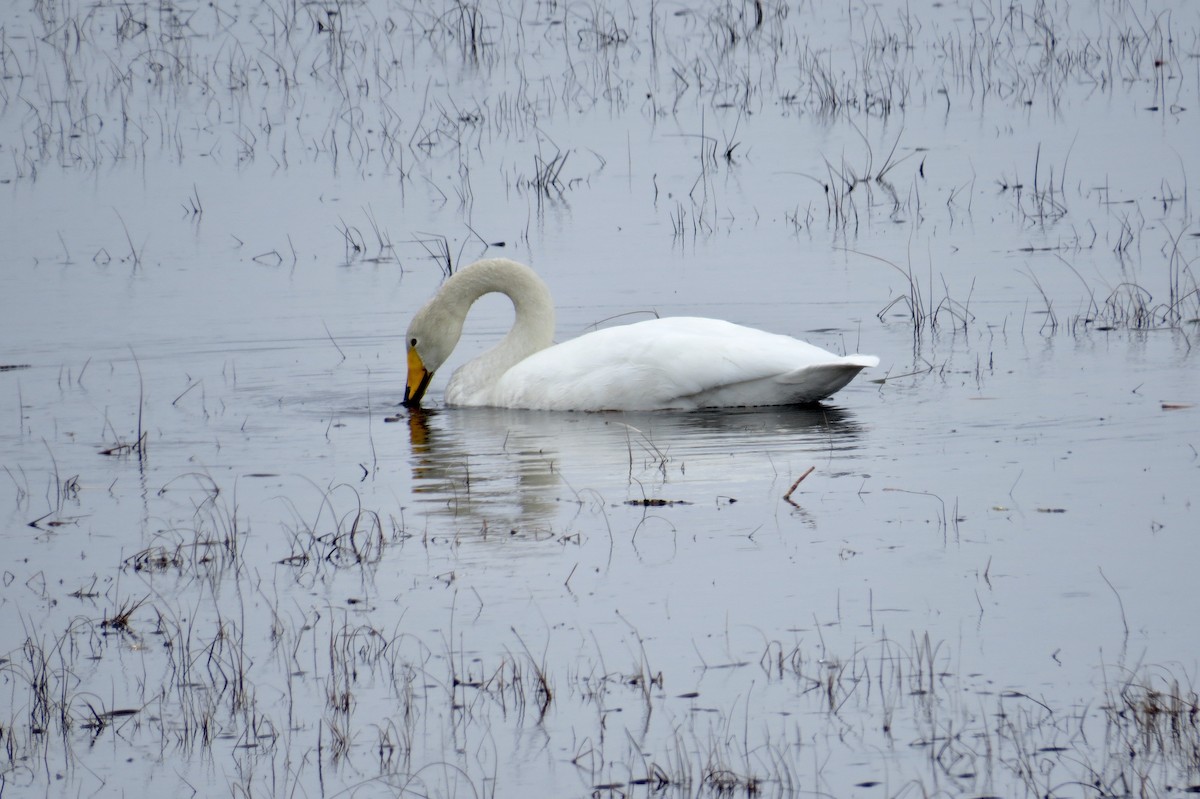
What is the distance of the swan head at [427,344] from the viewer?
1182 cm

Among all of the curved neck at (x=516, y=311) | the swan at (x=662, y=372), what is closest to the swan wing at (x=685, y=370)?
the swan at (x=662, y=372)

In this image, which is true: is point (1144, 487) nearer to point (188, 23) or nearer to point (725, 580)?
point (725, 580)

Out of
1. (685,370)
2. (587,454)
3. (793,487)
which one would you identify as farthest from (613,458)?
(793,487)

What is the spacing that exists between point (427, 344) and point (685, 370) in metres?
2.00

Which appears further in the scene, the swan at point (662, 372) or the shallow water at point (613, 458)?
the swan at point (662, 372)

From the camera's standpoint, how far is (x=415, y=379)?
11812 mm

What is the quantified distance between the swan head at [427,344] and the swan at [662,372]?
1.2 inches

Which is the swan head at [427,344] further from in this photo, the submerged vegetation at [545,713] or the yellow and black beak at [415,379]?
the submerged vegetation at [545,713]

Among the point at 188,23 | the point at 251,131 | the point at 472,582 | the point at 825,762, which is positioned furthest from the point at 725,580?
the point at 188,23

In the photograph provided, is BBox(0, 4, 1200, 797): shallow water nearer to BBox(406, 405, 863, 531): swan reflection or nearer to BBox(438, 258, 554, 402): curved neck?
BBox(406, 405, 863, 531): swan reflection

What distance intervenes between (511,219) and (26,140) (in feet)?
22.9

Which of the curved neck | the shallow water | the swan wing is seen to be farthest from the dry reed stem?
the curved neck

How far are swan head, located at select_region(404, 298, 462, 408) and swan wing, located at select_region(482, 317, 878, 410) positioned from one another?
0.96m

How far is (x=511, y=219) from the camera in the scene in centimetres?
1686
